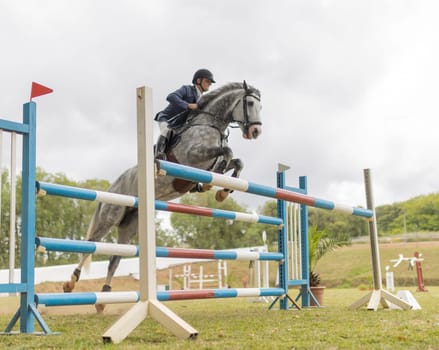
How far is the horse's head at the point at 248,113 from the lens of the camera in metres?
4.63

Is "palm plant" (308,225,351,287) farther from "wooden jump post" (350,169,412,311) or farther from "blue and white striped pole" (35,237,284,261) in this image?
"wooden jump post" (350,169,412,311)

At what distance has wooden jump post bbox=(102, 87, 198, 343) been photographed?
235 cm

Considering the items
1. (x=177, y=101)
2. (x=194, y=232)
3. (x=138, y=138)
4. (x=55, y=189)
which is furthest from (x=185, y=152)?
(x=194, y=232)

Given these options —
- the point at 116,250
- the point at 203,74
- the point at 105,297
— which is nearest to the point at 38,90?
the point at 116,250

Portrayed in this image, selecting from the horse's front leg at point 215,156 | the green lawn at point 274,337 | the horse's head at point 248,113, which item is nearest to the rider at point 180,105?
the horse's front leg at point 215,156

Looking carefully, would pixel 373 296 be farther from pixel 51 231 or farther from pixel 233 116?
pixel 51 231

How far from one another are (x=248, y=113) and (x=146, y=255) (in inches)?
94.2

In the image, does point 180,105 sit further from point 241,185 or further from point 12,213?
point 12,213

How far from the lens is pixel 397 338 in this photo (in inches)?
90.2

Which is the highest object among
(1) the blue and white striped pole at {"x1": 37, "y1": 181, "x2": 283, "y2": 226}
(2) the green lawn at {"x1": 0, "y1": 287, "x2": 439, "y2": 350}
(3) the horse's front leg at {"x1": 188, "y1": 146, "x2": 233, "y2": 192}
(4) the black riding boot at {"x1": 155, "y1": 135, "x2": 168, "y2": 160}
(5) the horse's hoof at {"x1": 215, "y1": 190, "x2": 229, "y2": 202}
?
(4) the black riding boot at {"x1": 155, "y1": 135, "x2": 168, "y2": 160}

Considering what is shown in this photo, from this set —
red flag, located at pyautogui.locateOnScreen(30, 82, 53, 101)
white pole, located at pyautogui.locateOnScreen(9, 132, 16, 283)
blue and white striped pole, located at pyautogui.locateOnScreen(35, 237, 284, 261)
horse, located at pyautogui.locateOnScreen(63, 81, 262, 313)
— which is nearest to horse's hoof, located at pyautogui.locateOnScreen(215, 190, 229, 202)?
horse, located at pyautogui.locateOnScreen(63, 81, 262, 313)

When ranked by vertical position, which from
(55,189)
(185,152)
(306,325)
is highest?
(185,152)

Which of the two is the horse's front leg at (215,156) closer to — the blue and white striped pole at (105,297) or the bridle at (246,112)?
the bridle at (246,112)

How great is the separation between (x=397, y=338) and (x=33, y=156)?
2048mm
